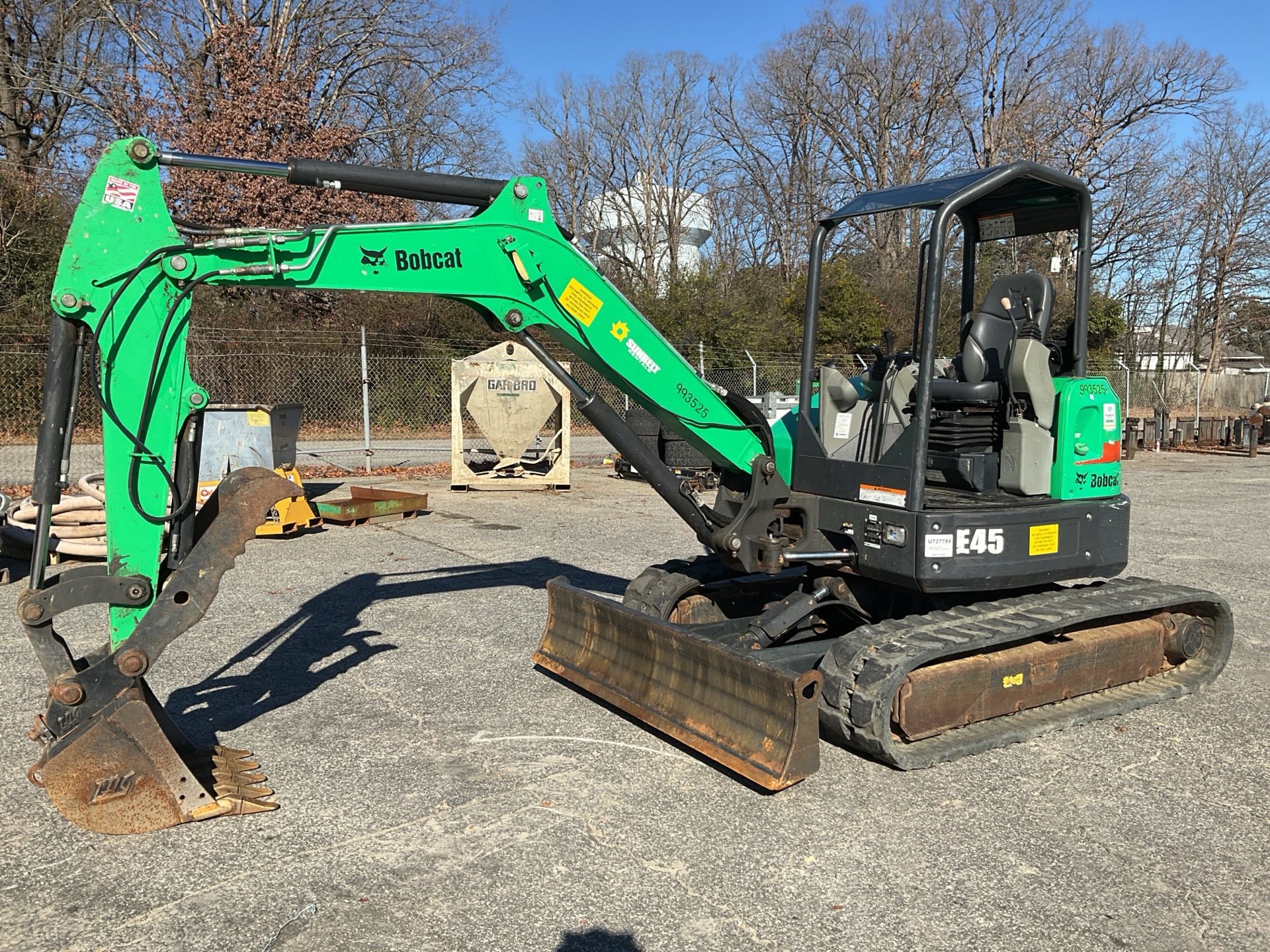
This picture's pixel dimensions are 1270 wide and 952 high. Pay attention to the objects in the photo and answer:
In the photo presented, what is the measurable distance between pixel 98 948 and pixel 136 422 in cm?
195

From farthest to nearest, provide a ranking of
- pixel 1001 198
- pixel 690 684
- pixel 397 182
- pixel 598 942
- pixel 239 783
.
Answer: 1. pixel 1001 198
2. pixel 690 684
3. pixel 397 182
4. pixel 239 783
5. pixel 598 942

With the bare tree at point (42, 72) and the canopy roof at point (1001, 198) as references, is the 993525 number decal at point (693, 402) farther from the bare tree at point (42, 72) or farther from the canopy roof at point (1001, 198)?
the bare tree at point (42, 72)

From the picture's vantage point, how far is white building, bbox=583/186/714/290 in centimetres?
3891

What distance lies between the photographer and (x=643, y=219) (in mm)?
40438

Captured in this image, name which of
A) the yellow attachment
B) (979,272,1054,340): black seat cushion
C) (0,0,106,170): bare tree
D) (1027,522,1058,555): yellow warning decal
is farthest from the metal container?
(0,0,106,170): bare tree

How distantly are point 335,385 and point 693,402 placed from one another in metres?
15.2

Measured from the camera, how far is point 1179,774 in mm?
4820

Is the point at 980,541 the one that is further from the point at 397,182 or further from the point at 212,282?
the point at 212,282

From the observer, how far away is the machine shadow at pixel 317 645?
5598 millimetres

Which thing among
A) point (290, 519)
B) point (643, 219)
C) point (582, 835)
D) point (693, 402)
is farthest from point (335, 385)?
A: point (643, 219)

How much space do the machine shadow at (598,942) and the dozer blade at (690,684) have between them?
1.18 meters

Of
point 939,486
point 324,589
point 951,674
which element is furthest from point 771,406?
point 951,674

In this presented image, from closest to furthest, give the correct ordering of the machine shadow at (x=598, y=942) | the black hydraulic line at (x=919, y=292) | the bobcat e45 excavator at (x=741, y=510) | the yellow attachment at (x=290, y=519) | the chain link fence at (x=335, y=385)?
the machine shadow at (x=598, y=942) → the bobcat e45 excavator at (x=741, y=510) → the black hydraulic line at (x=919, y=292) → the yellow attachment at (x=290, y=519) → the chain link fence at (x=335, y=385)

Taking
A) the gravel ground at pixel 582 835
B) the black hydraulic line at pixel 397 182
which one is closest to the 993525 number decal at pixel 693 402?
the black hydraulic line at pixel 397 182
